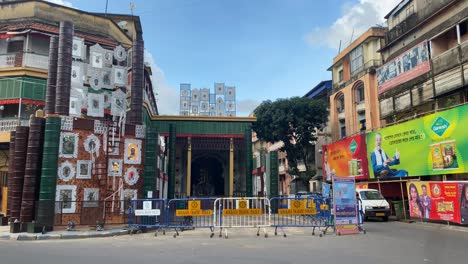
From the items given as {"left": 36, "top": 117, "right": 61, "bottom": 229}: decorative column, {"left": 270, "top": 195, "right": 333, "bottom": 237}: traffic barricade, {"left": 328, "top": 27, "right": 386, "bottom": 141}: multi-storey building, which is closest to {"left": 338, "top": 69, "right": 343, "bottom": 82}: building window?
{"left": 328, "top": 27, "right": 386, "bottom": 141}: multi-storey building

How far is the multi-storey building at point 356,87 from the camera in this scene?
30875 mm

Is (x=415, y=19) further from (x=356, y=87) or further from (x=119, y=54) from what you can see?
(x=119, y=54)

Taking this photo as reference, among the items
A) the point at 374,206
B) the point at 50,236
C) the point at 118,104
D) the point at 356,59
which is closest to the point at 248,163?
the point at 374,206

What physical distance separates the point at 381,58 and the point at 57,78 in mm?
24353

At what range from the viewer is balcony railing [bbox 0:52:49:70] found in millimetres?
23328

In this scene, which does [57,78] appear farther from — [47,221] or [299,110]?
[299,110]

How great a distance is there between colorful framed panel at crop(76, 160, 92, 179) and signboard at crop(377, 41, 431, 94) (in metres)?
19.5

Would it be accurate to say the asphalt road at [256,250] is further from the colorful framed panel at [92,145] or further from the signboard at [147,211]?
the colorful framed panel at [92,145]

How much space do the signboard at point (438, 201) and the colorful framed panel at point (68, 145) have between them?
15533mm

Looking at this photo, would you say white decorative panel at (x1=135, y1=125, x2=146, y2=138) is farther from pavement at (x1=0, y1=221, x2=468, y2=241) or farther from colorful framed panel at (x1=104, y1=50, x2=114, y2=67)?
pavement at (x1=0, y1=221, x2=468, y2=241)

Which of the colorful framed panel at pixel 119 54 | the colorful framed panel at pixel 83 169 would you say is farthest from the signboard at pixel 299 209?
the colorful framed panel at pixel 119 54

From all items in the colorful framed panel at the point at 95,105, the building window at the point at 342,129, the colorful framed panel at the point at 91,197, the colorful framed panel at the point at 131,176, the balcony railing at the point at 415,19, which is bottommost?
the colorful framed panel at the point at 91,197

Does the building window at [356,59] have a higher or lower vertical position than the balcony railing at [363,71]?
higher

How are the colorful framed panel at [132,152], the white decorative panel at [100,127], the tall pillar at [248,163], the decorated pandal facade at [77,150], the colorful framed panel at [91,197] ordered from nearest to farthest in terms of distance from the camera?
the decorated pandal facade at [77,150] < the colorful framed panel at [91,197] < the white decorative panel at [100,127] < the colorful framed panel at [132,152] < the tall pillar at [248,163]
